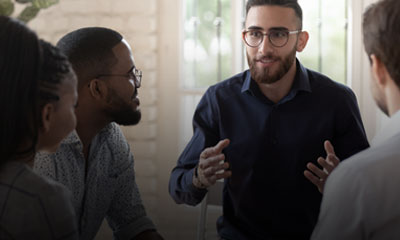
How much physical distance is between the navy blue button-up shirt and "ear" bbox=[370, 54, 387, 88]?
65 cm

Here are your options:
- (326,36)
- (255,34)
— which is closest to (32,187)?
(255,34)

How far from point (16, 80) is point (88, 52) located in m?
0.67

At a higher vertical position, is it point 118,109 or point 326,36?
point 326,36

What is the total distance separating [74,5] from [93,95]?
1219 mm

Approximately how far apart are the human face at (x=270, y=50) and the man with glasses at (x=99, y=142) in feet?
1.37

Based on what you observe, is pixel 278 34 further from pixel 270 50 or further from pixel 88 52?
pixel 88 52

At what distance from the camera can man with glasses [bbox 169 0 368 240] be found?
1676 mm

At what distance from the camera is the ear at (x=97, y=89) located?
62.1 inches

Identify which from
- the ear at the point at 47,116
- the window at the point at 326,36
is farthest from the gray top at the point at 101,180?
the window at the point at 326,36

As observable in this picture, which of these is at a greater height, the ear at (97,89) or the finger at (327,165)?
the ear at (97,89)

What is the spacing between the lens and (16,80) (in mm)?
924

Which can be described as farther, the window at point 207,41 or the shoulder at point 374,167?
the window at point 207,41

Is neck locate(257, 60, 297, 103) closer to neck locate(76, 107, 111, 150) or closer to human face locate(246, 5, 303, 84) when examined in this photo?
human face locate(246, 5, 303, 84)

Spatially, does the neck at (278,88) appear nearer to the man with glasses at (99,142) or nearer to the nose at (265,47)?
the nose at (265,47)
